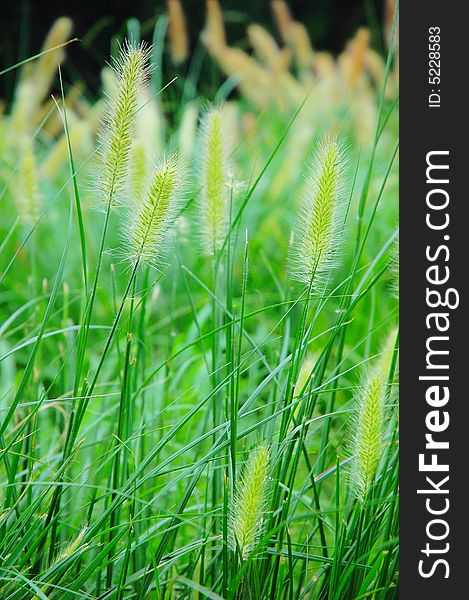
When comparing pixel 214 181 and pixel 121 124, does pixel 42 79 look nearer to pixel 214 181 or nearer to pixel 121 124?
pixel 214 181

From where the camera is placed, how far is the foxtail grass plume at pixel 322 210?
964 mm

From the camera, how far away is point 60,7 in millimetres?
6145

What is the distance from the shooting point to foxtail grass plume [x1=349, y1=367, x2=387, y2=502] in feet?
3.13

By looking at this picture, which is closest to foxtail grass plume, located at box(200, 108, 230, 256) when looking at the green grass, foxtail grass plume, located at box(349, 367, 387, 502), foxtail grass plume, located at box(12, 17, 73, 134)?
the green grass

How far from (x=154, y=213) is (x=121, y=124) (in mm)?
115

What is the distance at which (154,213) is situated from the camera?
928mm

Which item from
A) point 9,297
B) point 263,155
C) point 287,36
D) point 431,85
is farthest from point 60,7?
point 431,85

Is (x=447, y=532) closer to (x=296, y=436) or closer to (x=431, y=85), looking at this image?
(x=296, y=436)

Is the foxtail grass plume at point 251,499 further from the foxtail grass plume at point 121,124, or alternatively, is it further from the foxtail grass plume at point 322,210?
the foxtail grass plume at point 121,124

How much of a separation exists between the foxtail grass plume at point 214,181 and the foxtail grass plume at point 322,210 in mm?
220

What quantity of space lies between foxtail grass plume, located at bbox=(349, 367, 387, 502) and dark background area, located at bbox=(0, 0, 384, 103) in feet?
17.2

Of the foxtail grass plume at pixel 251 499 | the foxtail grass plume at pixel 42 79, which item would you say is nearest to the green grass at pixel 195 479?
the foxtail grass plume at pixel 251 499

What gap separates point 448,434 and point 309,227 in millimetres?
329

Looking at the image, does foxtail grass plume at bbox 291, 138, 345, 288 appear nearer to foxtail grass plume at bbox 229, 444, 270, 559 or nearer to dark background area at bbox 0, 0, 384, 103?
foxtail grass plume at bbox 229, 444, 270, 559
